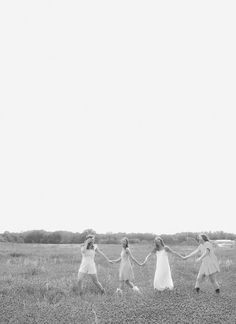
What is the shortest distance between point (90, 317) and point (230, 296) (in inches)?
160

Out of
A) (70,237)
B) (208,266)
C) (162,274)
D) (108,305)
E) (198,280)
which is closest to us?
(108,305)

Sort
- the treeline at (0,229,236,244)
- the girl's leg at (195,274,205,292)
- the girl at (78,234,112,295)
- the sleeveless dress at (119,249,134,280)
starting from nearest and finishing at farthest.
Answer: the girl's leg at (195,274,205,292), the girl at (78,234,112,295), the sleeveless dress at (119,249,134,280), the treeline at (0,229,236,244)

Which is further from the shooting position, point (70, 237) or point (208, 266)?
point (70, 237)

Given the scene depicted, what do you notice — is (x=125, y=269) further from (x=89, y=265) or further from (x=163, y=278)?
(x=163, y=278)

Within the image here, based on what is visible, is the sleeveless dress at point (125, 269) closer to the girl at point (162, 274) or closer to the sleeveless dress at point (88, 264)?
the sleeveless dress at point (88, 264)

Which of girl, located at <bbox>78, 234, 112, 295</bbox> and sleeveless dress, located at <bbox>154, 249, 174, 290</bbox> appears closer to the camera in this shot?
sleeveless dress, located at <bbox>154, 249, 174, 290</bbox>

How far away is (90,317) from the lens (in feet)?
26.1

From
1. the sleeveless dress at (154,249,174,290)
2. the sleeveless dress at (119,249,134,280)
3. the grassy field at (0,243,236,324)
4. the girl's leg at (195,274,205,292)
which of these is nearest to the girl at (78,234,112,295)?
the grassy field at (0,243,236,324)

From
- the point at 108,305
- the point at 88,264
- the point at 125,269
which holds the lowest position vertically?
the point at 108,305

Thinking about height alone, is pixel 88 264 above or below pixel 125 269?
above

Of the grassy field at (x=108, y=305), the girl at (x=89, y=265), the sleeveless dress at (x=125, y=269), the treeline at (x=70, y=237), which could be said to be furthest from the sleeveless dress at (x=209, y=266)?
the treeline at (x=70, y=237)

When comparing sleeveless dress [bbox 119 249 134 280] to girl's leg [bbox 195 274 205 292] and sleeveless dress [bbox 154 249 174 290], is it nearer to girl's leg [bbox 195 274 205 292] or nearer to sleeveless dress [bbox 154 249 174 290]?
sleeveless dress [bbox 154 249 174 290]

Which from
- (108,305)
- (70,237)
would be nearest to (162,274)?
(108,305)

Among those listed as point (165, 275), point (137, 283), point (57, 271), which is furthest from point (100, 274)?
point (165, 275)
